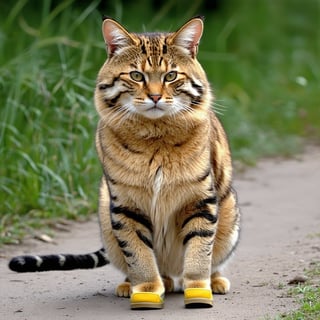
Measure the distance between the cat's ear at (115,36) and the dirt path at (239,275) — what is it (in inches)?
55.3

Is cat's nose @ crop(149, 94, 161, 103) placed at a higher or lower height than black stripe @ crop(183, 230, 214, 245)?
higher

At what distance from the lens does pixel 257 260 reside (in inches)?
273

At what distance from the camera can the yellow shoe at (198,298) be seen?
217 inches

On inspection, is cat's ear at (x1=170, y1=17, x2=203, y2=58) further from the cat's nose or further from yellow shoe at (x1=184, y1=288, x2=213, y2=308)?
yellow shoe at (x1=184, y1=288, x2=213, y2=308)

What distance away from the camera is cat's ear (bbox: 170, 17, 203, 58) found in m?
5.71

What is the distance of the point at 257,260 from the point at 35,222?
1872mm

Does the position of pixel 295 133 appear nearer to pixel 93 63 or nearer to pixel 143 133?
pixel 93 63

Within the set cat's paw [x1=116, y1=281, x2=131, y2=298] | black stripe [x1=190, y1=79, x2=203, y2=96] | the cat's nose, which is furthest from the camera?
cat's paw [x1=116, y1=281, x2=131, y2=298]

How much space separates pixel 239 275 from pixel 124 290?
869 millimetres

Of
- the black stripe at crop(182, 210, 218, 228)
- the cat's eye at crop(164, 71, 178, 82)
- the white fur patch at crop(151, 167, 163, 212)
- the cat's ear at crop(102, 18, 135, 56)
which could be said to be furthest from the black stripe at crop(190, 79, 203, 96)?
the black stripe at crop(182, 210, 218, 228)

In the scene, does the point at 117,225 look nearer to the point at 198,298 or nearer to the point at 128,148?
the point at 128,148

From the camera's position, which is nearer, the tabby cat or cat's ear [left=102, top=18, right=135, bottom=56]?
the tabby cat

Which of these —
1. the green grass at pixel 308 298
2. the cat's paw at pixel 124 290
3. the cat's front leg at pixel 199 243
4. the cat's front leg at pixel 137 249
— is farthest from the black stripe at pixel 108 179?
the green grass at pixel 308 298

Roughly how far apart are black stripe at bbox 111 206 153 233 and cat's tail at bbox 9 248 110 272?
738mm
